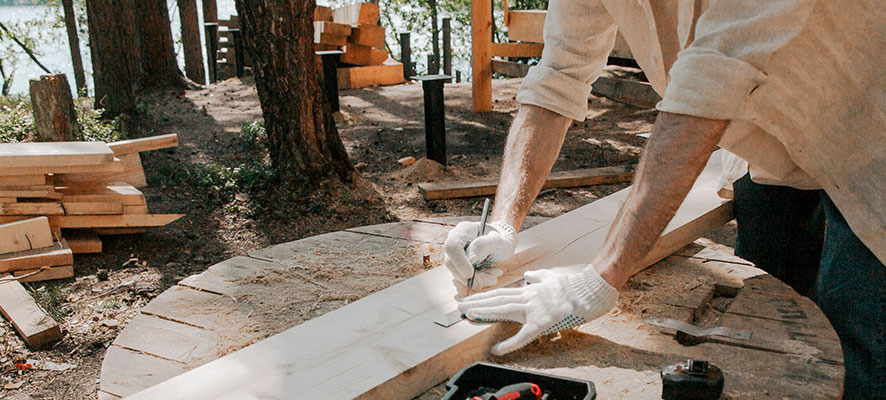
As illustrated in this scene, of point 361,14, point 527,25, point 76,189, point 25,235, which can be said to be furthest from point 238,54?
point 25,235

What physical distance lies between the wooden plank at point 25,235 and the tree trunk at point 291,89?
1.55 metres

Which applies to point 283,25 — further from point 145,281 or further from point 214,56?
point 214,56

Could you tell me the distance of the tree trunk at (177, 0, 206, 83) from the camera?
11352mm

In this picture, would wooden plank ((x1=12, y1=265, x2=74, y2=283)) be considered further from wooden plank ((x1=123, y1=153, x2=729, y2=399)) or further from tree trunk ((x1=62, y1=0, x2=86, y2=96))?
tree trunk ((x1=62, y1=0, x2=86, y2=96))

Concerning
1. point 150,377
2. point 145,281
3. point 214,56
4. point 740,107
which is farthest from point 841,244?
point 214,56

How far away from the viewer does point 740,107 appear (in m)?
1.55

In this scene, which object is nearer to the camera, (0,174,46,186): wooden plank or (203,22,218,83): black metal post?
(0,174,46,186): wooden plank

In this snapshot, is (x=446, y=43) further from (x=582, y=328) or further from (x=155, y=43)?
(x=582, y=328)

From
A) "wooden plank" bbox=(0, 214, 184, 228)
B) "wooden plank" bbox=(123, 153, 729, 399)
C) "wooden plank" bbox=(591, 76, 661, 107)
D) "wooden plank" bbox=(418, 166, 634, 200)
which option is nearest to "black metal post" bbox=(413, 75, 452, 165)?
"wooden plank" bbox=(418, 166, 634, 200)

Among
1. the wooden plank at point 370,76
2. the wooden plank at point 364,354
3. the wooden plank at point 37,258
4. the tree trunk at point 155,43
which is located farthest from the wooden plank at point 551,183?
the tree trunk at point 155,43

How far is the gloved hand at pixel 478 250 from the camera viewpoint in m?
1.79

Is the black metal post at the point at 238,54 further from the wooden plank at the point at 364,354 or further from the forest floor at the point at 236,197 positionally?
the wooden plank at the point at 364,354

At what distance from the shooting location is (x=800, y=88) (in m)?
1.64

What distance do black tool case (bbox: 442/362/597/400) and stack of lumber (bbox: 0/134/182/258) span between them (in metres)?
3.42
